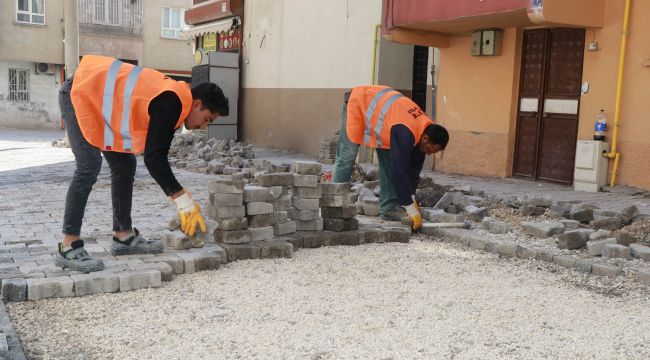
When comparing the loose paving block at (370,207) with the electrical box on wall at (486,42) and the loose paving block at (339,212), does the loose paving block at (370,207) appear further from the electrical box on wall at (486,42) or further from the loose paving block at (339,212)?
the electrical box on wall at (486,42)

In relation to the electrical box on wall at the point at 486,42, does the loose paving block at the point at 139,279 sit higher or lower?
lower

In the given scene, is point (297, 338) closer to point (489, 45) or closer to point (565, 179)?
point (565, 179)

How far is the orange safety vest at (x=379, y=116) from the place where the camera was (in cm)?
589

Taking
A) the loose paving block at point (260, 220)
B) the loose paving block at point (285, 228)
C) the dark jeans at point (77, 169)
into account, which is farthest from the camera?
the loose paving block at point (285, 228)

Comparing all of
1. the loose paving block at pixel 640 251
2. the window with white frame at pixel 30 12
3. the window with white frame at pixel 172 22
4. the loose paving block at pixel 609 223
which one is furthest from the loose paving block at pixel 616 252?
the window with white frame at pixel 30 12

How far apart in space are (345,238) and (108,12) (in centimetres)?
2357

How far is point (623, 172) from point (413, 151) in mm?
4017

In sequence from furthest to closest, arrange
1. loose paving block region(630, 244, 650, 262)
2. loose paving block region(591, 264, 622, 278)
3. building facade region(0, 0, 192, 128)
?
building facade region(0, 0, 192, 128)
loose paving block region(630, 244, 650, 262)
loose paving block region(591, 264, 622, 278)

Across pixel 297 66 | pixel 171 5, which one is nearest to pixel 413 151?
pixel 297 66

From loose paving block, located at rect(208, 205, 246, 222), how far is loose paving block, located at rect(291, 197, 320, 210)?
2.11ft

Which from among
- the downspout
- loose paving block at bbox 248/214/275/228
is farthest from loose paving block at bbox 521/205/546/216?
loose paving block at bbox 248/214/275/228

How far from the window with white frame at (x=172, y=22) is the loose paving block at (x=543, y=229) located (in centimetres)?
2387

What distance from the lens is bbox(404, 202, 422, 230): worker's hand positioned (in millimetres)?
5925

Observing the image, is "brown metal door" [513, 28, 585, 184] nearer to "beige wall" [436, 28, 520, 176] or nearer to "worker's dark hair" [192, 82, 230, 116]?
"beige wall" [436, 28, 520, 176]
